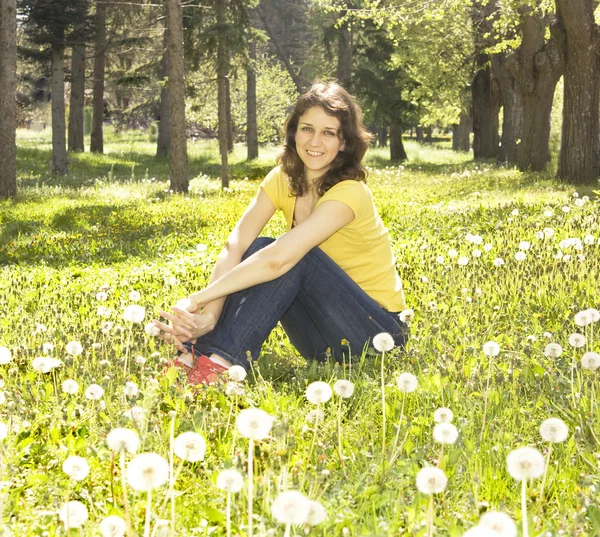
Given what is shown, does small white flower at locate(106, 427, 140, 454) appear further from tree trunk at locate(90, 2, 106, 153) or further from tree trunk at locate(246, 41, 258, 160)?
tree trunk at locate(90, 2, 106, 153)

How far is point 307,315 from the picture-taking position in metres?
4.27

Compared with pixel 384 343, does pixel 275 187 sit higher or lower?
higher

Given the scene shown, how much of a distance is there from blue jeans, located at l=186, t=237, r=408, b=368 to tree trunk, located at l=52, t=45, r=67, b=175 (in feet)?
68.4

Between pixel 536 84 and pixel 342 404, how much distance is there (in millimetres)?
16397

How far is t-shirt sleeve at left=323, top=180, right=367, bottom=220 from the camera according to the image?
164 inches

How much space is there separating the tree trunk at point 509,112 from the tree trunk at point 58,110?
48.2 ft

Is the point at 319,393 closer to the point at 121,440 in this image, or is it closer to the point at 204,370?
the point at 121,440

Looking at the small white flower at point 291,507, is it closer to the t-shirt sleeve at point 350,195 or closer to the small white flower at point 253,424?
the small white flower at point 253,424

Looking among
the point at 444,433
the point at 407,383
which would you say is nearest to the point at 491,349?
the point at 407,383

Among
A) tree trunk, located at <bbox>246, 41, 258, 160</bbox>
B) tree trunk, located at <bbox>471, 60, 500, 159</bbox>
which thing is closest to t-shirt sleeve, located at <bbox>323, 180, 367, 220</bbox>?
tree trunk, located at <bbox>471, 60, 500, 159</bbox>

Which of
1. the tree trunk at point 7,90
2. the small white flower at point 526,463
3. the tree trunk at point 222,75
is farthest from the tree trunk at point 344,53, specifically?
the small white flower at point 526,463

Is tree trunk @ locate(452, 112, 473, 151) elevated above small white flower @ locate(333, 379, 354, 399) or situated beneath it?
elevated above

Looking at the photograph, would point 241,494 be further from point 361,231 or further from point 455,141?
point 455,141

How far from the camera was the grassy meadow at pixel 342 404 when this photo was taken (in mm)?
2311
